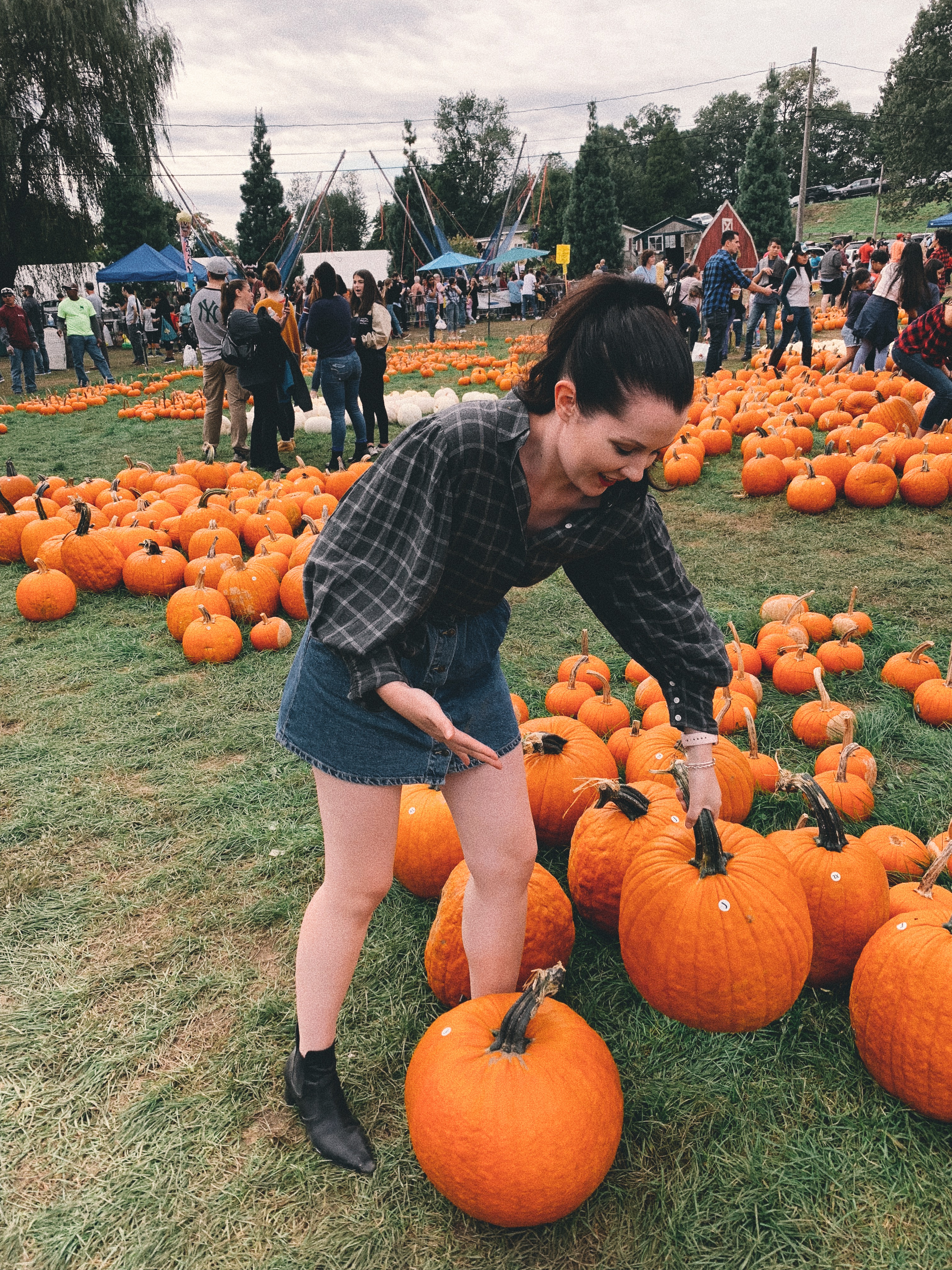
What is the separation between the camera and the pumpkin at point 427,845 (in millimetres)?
2592

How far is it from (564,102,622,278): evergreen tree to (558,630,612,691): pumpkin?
45.3 metres

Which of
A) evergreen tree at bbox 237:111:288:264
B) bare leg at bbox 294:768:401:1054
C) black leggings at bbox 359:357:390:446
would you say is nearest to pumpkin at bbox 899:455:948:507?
black leggings at bbox 359:357:390:446

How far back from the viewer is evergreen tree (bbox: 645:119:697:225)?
7538 centimetres

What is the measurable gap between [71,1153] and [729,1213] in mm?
1551

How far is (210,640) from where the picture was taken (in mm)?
4648

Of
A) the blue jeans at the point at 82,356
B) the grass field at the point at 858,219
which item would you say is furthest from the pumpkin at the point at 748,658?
the grass field at the point at 858,219

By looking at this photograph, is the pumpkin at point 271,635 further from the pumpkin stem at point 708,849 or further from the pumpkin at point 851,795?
the pumpkin stem at point 708,849

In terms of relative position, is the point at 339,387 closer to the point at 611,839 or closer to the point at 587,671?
the point at 587,671

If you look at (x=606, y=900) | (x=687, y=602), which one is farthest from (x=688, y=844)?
(x=687, y=602)

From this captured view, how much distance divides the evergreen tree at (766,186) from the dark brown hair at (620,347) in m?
43.1

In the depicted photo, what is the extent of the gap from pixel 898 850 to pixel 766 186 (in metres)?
43.9

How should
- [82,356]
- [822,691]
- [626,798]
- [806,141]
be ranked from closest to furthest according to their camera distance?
[626,798]
[822,691]
[82,356]
[806,141]

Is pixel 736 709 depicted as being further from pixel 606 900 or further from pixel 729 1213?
pixel 729 1213

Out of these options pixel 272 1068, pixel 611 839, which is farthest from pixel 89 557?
pixel 611 839
